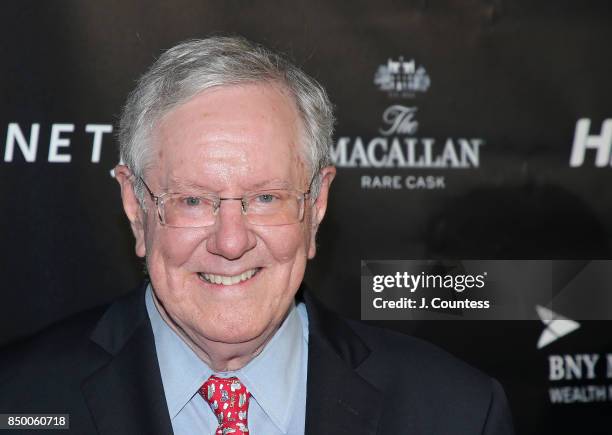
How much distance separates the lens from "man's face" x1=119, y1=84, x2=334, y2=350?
72.6 inches

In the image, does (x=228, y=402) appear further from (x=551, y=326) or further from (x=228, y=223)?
(x=551, y=326)

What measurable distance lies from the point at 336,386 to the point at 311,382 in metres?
0.06

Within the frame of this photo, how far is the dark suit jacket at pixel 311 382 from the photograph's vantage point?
1.96 m

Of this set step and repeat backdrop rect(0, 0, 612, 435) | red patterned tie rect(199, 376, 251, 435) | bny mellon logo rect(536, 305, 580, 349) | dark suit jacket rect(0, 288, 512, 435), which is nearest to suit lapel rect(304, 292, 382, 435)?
dark suit jacket rect(0, 288, 512, 435)

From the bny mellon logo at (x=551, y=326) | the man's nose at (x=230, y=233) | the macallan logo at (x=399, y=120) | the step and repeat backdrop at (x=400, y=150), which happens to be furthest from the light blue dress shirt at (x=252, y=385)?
the bny mellon logo at (x=551, y=326)

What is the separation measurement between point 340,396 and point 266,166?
56 cm

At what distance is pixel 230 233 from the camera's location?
1.83 metres

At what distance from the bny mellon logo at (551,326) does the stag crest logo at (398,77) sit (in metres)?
0.94

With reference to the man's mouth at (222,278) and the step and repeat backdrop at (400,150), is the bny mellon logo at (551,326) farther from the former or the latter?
the man's mouth at (222,278)

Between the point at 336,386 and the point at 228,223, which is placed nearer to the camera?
the point at 228,223

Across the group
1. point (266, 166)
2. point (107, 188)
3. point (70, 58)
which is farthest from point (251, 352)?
point (70, 58)

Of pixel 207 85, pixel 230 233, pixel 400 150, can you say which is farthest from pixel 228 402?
pixel 400 150

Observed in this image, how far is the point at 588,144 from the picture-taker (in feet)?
11.0

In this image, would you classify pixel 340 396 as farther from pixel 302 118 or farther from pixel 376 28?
pixel 376 28
